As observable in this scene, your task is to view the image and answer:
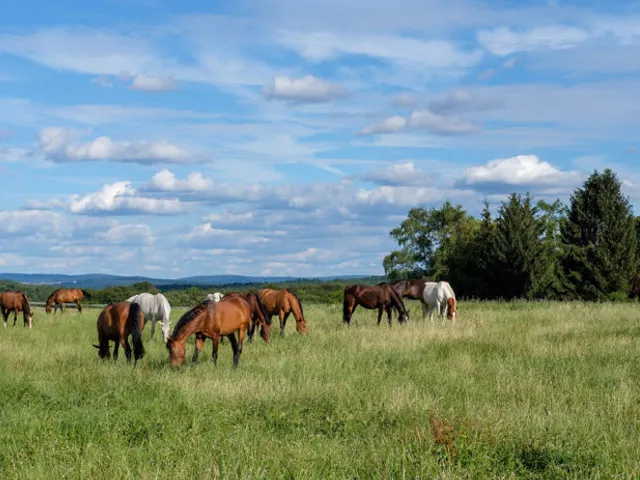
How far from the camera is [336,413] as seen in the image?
878 centimetres

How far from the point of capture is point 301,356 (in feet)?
44.1

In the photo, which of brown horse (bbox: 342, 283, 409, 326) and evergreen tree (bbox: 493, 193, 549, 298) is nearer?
brown horse (bbox: 342, 283, 409, 326)

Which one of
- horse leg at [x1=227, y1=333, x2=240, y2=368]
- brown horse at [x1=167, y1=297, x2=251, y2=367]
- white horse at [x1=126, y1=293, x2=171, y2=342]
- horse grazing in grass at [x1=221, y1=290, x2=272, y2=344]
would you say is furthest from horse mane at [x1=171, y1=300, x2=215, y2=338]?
white horse at [x1=126, y1=293, x2=171, y2=342]

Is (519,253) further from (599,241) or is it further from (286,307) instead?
(286,307)

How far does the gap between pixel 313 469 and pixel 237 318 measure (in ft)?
24.4

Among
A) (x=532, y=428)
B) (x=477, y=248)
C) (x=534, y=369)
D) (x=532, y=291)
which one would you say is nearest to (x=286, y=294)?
(x=534, y=369)

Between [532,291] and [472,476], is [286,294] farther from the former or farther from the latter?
[532,291]

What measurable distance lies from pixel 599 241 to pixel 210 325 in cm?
3808

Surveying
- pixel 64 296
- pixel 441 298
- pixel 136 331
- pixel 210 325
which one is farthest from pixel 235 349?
pixel 64 296

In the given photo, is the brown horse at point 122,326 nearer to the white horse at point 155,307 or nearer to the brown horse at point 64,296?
the white horse at point 155,307

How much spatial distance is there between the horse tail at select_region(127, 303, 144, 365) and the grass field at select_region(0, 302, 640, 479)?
1.34ft

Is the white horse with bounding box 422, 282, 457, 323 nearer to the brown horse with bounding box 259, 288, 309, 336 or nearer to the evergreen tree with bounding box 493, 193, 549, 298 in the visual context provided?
the brown horse with bounding box 259, 288, 309, 336

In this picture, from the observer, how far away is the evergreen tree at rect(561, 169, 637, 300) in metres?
43.9

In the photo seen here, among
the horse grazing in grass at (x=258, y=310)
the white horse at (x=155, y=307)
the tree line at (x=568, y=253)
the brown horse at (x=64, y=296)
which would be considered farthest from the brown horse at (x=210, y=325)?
the tree line at (x=568, y=253)
